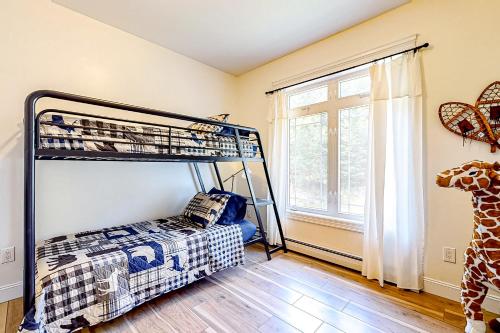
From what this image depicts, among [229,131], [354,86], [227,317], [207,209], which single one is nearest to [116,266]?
[227,317]

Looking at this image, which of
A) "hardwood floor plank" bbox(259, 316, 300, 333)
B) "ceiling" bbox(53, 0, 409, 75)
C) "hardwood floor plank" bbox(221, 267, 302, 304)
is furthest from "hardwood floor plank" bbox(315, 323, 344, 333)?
"ceiling" bbox(53, 0, 409, 75)

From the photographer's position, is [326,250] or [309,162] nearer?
[326,250]

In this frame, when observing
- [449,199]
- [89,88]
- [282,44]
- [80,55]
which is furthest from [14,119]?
[449,199]

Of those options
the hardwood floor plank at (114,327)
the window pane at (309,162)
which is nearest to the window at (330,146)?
the window pane at (309,162)

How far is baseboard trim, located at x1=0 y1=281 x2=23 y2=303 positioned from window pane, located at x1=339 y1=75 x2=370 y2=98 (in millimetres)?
3310

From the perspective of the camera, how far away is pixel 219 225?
225 cm

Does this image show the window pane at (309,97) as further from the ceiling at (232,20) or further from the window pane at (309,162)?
the ceiling at (232,20)

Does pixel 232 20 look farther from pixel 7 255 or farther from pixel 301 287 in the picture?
pixel 7 255

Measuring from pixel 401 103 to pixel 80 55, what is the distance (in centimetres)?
289

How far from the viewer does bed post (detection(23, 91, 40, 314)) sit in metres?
1.23

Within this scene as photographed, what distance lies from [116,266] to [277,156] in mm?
1993

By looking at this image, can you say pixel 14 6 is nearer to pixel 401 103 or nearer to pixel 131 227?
pixel 131 227

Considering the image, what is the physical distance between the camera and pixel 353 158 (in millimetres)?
2316

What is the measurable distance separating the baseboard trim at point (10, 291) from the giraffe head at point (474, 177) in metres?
3.09
